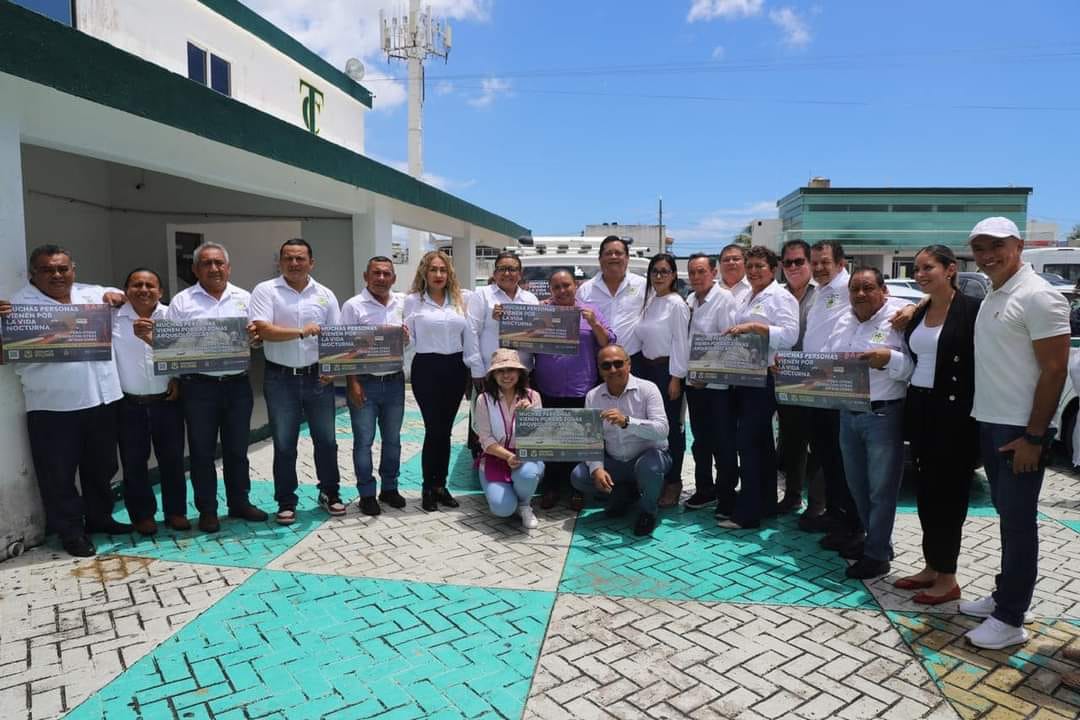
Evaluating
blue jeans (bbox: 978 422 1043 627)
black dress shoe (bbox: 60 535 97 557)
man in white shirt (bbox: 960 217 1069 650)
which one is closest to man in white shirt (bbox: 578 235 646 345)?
man in white shirt (bbox: 960 217 1069 650)

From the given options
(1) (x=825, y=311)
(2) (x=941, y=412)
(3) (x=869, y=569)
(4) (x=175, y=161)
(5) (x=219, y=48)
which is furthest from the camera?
(5) (x=219, y=48)

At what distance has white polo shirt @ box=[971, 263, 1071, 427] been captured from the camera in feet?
10.4

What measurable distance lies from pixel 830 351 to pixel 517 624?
2.50 meters

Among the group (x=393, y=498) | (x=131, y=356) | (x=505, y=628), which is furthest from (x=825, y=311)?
(x=131, y=356)

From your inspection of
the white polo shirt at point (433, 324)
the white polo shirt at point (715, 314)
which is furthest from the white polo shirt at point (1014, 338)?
the white polo shirt at point (433, 324)

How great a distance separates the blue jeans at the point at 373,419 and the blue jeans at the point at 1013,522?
378 cm

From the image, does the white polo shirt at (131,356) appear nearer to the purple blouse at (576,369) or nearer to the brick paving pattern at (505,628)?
the brick paving pattern at (505,628)

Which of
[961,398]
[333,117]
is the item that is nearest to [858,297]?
[961,398]

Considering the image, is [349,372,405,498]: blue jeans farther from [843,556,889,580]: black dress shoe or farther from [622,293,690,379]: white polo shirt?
[843,556,889,580]: black dress shoe

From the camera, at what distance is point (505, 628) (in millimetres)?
3664

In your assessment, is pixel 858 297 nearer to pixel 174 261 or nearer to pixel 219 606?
pixel 219 606

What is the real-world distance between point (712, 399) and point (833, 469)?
37.9 inches

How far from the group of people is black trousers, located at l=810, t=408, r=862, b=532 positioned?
0.05ft

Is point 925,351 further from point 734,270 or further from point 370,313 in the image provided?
point 370,313
